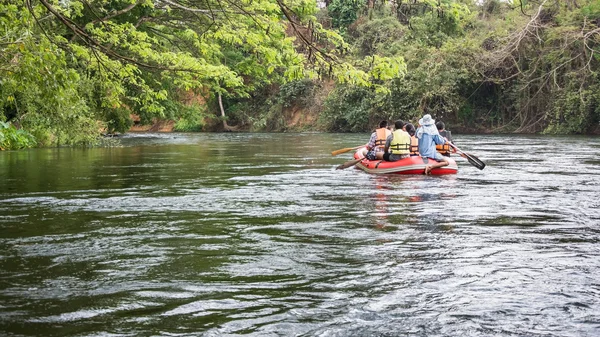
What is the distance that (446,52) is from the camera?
38.7m

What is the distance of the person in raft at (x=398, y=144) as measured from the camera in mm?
15961

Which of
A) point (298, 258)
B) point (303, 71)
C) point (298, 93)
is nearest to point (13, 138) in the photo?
point (303, 71)

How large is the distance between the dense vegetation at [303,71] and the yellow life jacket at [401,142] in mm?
1657

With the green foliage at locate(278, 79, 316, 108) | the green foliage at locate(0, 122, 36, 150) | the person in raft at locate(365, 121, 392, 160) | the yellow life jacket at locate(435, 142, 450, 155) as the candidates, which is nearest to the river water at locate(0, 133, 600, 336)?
the person in raft at locate(365, 121, 392, 160)

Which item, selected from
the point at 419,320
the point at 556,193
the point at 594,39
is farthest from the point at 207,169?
the point at 594,39

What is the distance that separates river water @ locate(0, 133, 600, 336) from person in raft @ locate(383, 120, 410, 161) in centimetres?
245

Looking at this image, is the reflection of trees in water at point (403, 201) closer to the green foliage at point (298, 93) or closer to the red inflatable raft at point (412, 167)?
the red inflatable raft at point (412, 167)

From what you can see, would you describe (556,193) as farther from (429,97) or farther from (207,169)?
(429,97)

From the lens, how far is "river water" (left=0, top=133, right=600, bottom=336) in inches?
190

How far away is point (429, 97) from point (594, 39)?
8581 mm

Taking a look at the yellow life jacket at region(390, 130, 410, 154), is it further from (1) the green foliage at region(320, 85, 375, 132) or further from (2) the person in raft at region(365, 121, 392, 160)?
(1) the green foliage at region(320, 85, 375, 132)

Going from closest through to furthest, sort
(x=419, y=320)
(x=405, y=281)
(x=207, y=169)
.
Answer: (x=419, y=320) → (x=405, y=281) → (x=207, y=169)

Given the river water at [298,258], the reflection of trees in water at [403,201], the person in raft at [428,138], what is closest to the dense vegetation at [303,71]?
the person in raft at [428,138]

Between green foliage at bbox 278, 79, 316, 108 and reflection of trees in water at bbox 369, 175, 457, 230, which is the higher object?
green foliage at bbox 278, 79, 316, 108
